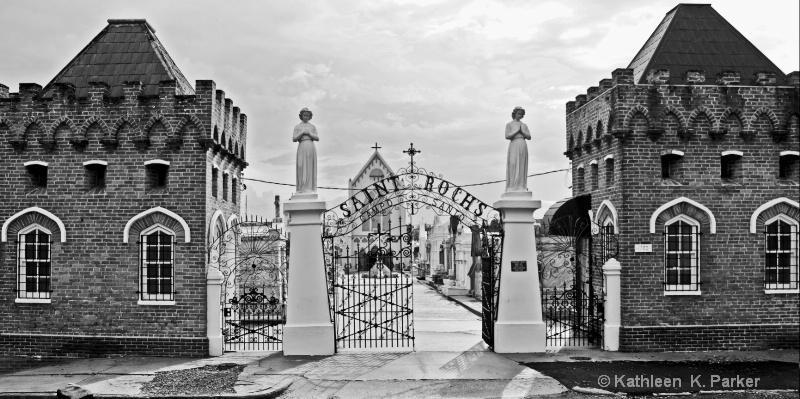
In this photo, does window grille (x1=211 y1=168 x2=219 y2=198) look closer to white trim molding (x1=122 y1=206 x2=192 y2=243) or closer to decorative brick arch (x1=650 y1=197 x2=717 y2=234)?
white trim molding (x1=122 y1=206 x2=192 y2=243)

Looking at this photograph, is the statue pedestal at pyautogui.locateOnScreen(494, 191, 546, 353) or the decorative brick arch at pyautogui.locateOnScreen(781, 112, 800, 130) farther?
the decorative brick arch at pyautogui.locateOnScreen(781, 112, 800, 130)

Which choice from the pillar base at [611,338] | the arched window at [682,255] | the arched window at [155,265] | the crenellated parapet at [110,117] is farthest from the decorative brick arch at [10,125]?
the arched window at [682,255]

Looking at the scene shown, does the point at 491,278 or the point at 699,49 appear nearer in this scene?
the point at 491,278

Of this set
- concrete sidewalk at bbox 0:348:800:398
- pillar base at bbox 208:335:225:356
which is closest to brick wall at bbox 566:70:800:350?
concrete sidewalk at bbox 0:348:800:398

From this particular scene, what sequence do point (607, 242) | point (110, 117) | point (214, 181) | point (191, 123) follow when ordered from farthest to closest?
point (214, 181) → point (607, 242) → point (110, 117) → point (191, 123)

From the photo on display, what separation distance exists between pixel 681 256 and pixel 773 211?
232 centimetres

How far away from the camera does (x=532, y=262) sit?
15.7 meters

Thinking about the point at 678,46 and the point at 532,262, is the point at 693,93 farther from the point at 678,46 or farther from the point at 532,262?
the point at 532,262

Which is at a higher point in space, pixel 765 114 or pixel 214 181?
pixel 765 114

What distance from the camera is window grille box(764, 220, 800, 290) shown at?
15.8m

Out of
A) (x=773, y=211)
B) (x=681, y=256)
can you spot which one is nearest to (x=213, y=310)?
(x=681, y=256)

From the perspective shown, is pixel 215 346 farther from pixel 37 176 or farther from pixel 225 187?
pixel 37 176

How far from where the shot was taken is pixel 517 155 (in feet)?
51.8

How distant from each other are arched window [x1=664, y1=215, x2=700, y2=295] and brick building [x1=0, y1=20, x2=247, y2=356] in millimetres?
10197
